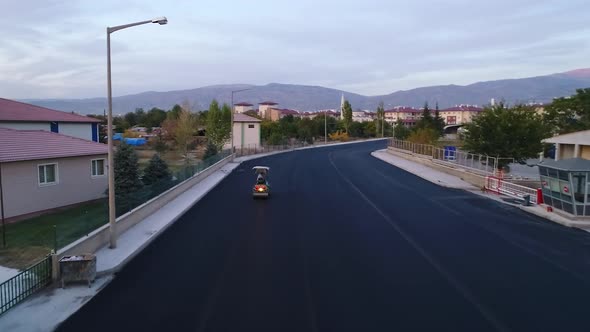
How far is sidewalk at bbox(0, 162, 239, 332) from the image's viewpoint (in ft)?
31.7

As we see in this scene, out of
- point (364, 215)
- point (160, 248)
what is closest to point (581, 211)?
point (364, 215)

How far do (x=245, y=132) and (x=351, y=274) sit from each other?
58.8 metres

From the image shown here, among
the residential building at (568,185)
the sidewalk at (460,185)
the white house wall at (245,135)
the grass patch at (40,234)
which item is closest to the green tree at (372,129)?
the white house wall at (245,135)

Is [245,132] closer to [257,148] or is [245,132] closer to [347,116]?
[257,148]

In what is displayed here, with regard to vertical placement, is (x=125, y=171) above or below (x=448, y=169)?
above

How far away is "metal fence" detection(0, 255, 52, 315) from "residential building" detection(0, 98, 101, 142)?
23.2 meters

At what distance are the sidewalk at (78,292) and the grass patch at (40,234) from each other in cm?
93

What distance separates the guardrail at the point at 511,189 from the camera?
25.2m

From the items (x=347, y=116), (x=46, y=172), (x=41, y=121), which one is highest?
(x=347, y=116)

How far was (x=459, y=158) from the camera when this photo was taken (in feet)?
125

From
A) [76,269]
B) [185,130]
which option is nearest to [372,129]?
[185,130]

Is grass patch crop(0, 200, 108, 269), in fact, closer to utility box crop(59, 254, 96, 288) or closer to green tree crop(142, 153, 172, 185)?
utility box crop(59, 254, 96, 288)

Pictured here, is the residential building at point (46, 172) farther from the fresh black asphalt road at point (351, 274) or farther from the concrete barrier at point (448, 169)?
the concrete barrier at point (448, 169)

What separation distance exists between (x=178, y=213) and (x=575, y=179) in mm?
16990
